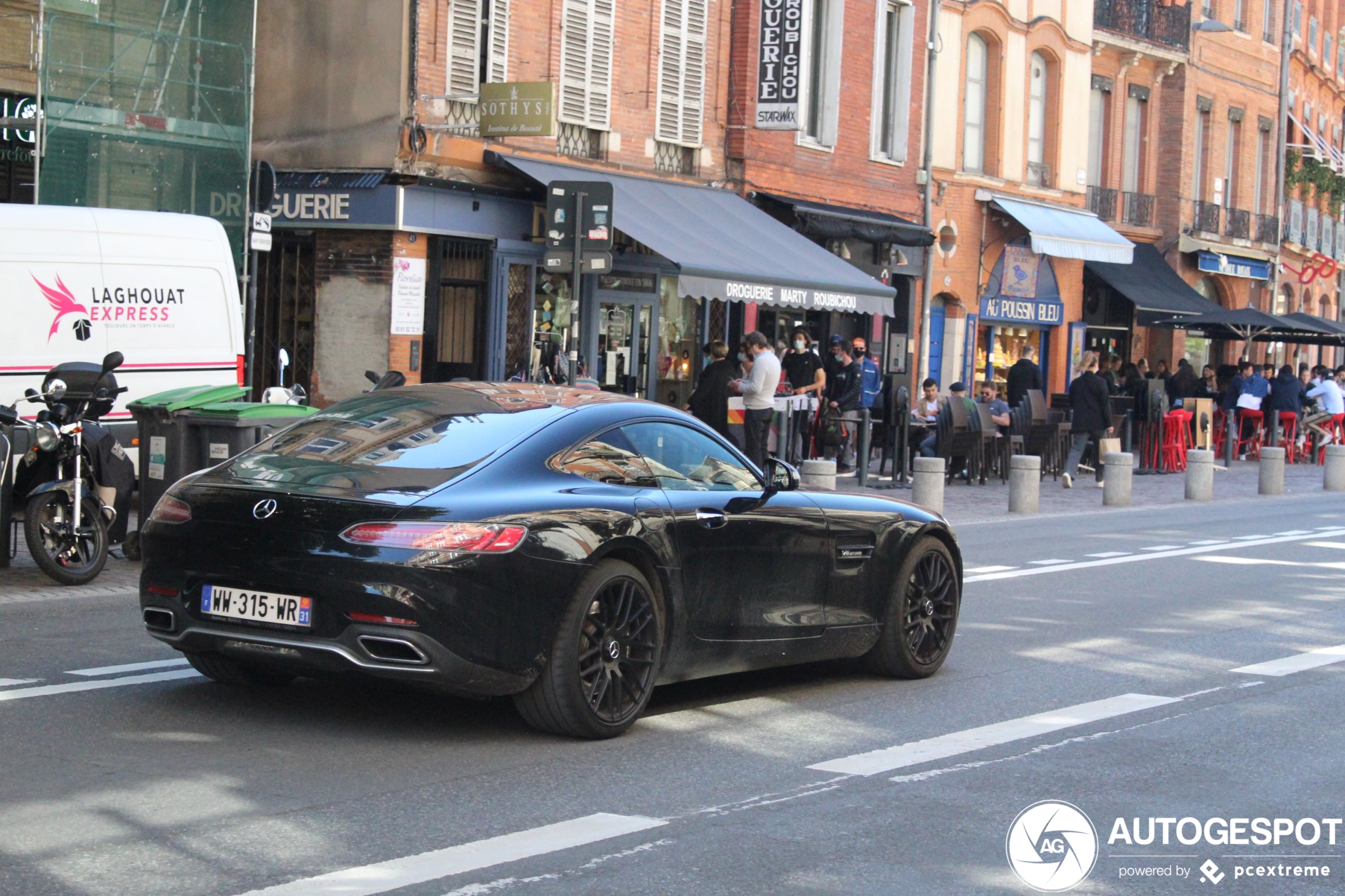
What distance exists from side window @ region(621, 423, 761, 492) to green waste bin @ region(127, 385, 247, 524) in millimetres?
5457

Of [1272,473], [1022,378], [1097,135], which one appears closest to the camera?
[1272,473]

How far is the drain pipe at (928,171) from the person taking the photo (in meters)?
31.1

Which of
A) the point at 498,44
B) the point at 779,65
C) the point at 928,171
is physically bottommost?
the point at 928,171

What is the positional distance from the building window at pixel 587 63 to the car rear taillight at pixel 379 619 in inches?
683

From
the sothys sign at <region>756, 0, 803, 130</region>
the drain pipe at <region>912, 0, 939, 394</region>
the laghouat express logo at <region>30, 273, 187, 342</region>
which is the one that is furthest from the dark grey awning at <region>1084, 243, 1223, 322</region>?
the laghouat express logo at <region>30, 273, 187, 342</region>

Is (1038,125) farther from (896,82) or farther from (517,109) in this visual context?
(517,109)

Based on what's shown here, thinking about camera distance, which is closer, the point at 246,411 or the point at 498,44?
the point at 246,411

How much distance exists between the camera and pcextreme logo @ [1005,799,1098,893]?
5.51 meters

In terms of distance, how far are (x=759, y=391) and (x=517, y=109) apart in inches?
178

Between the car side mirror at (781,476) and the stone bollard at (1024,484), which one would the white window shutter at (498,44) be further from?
the car side mirror at (781,476)

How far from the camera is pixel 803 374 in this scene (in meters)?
23.1

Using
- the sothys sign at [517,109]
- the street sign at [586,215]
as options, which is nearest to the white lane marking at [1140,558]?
the street sign at [586,215]

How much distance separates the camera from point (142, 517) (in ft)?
39.7

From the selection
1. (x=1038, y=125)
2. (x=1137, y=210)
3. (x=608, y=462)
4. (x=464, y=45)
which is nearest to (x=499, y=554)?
(x=608, y=462)
